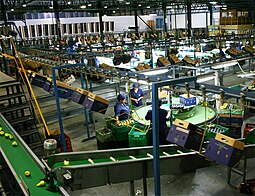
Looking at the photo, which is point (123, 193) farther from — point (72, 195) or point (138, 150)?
point (138, 150)

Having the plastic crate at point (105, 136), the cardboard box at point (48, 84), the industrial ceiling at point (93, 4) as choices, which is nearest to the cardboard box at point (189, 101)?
the plastic crate at point (105, 136)

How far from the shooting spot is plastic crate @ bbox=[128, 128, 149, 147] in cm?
675

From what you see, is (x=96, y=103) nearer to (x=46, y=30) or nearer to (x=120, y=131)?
(x=120, y=131)

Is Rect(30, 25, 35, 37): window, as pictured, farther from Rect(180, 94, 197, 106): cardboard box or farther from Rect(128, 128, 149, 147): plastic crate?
Rect(128, 128, 149, 147): plastic crate

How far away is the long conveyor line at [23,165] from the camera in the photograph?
2879 mm

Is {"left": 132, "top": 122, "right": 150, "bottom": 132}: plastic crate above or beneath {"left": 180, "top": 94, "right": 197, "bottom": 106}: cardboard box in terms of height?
beneath

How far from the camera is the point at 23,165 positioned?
11.1 feet

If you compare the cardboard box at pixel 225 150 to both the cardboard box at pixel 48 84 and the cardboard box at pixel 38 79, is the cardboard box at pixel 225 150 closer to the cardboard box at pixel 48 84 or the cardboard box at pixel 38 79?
the cardboard box at pixel 48 84

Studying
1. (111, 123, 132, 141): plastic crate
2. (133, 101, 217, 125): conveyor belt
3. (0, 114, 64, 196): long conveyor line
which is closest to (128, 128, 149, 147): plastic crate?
(133, 101, 217, 125): conveyor belt

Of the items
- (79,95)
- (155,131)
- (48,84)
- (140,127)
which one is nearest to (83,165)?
(155,131)

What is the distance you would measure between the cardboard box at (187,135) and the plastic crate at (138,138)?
9.87ft

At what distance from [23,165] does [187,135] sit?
→ 1972mm

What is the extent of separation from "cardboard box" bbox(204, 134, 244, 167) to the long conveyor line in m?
1.79

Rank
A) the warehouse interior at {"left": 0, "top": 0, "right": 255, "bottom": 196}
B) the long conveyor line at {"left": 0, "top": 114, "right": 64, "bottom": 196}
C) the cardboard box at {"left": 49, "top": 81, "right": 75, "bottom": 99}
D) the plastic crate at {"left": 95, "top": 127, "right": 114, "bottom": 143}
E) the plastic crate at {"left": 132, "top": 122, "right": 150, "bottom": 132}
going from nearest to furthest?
the long conveyor line at {"left": 0, "top": 114, "right": 64, "bottom": 196} → the warehouse interior at {"left": 0, "top": 0, "right": 255, "bottom": 196} → the cardboard box at {"left": 49, "top": 81, "right": 75, "bottom": 99} → the plastic crate at {"left": 132, "top": 122, "right": 150, "bottom": 132} → the plastic crate at {"left": 95, "top": 127, "right": 114, "bottom": 143}
